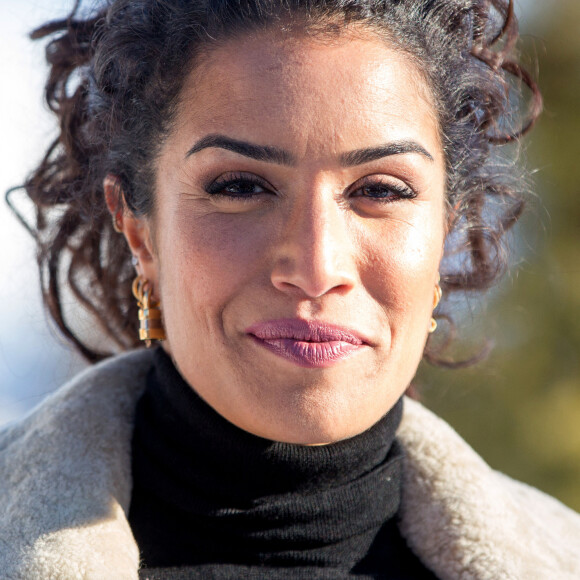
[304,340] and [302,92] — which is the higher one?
[302,92]

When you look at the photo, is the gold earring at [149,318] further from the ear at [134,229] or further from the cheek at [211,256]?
the cheek at [211,256]

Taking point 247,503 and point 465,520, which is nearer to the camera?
point 247,503

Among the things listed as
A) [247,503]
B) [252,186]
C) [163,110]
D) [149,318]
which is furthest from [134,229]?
[247,503]

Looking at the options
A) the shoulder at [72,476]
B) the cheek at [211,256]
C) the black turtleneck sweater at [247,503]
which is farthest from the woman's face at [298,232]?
the shoulder at [72,476]

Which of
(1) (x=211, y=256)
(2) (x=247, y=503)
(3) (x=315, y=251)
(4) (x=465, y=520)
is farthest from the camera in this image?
(4) (x=465, y=520)

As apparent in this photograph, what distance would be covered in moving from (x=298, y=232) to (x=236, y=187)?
A: 23 cm

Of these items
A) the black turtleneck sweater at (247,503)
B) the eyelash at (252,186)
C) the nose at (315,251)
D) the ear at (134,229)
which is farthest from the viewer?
the ear at (134,229)

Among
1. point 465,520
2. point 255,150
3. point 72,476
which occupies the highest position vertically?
point 255,150

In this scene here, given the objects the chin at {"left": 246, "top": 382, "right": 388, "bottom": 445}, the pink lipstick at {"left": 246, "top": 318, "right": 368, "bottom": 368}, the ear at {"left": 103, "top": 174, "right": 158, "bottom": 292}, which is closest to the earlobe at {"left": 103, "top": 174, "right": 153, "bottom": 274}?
the ear at {"left": 103, "top": 174, "right": 158, "bottom": 292}

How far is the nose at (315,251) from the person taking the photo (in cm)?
194

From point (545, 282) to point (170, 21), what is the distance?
14.9 ft

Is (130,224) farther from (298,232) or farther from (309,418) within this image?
(309,418)

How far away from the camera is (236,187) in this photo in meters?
2.10

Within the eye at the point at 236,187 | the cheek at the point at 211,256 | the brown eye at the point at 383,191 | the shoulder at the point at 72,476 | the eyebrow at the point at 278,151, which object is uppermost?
the eyebrow at the point at 278,151
